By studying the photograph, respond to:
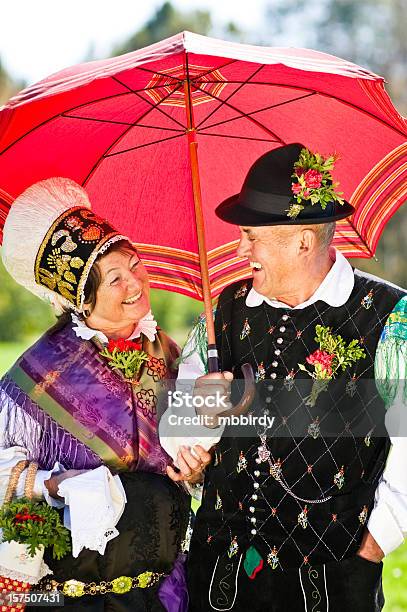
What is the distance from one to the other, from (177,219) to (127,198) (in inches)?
8.3

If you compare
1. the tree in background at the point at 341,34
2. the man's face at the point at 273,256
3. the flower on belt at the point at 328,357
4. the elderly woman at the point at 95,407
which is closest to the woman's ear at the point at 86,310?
the elderly woman at the point at 95,407

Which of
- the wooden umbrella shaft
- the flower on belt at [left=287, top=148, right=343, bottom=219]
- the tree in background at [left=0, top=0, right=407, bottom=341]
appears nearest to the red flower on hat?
the flower on belt at [left=287, top=148, right=343, bottom=219]

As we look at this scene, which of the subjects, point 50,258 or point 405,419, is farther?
point 50,258

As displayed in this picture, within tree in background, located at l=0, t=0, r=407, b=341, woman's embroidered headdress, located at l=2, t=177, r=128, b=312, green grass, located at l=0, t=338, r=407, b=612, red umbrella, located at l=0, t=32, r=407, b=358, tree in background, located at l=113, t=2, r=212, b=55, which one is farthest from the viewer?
tree in background, located at l=113, t=2, r=212, b=55

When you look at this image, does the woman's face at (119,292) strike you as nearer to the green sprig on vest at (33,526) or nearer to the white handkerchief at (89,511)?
the white handkerchief at (89,511)

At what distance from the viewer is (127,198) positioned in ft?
13.4

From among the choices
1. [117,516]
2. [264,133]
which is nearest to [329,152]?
[264,133]

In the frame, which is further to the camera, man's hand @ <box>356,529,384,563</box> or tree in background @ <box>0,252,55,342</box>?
tree in background @ <box>0,252,55,342</box>

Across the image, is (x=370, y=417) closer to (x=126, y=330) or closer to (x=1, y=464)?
(x=126, y=330)

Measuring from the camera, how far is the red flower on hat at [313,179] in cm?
335

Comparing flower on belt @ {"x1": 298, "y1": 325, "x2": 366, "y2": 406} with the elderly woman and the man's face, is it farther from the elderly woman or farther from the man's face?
the elderly woman

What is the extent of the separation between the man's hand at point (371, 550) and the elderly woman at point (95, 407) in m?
0.58

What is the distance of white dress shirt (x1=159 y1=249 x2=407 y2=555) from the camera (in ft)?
10.7

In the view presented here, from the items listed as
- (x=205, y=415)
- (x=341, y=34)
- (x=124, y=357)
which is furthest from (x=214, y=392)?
(x=341, y=34)
